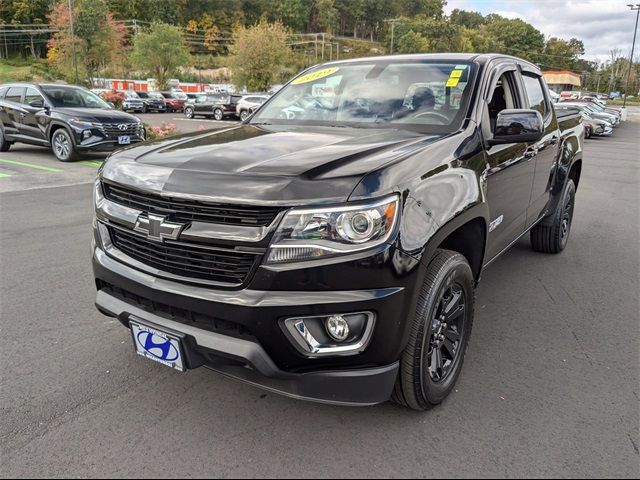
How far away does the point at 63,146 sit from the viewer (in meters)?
11.0

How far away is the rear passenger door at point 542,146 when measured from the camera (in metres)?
4.11

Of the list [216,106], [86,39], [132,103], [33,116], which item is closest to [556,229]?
[33,116]

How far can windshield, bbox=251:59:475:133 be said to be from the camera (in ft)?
10.4

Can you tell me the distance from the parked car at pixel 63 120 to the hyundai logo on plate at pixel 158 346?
9.36 metres

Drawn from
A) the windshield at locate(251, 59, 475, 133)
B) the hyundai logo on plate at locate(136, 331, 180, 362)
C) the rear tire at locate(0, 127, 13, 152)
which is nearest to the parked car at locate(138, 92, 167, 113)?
the rear tire at locate(0, 127, 13, 152)

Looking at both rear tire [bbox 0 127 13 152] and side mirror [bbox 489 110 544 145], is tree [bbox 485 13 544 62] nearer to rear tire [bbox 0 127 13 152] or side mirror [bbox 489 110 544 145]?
rear tire [bbox 0 127 13 152]

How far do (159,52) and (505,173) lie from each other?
5409 cm

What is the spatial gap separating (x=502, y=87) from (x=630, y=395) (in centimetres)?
220

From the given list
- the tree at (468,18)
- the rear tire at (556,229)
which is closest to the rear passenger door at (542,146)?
the rear tire at (556,229)

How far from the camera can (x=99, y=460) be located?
226 cm

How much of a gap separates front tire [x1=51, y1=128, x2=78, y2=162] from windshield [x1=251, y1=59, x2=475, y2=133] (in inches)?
332

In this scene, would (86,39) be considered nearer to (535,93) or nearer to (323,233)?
(535,93)

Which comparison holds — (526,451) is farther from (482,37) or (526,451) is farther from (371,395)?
(482,37)

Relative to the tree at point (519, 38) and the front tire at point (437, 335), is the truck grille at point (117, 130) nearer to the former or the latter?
the front tire at point (437, 335)
